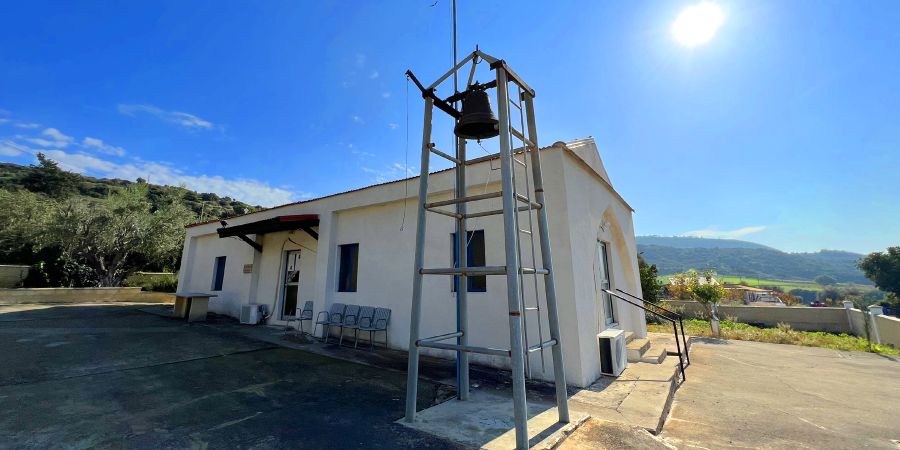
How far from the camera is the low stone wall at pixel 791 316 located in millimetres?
14922

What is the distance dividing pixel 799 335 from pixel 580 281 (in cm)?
1243

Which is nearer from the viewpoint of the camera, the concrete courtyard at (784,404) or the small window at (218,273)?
the concrete courtyard at (784,404)

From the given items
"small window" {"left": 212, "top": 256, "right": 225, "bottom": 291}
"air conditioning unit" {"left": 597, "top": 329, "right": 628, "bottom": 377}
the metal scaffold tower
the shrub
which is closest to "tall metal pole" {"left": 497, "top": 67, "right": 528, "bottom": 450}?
the metal scaffold tower

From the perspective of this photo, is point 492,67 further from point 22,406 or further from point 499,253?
point 22,406

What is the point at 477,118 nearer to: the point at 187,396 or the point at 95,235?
the point at 187,396

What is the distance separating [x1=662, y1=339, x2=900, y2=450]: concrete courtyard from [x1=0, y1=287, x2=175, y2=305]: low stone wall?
15.8 meters

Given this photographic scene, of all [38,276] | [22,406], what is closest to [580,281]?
[22,406]

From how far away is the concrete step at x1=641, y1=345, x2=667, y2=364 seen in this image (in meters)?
6.48

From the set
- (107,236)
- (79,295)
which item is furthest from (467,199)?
(107,236)

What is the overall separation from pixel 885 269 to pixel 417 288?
198 ft

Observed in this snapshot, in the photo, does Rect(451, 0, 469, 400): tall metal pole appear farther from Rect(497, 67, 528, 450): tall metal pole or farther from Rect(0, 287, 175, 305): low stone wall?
Rect(0, 287, 175, 305): low stone wall

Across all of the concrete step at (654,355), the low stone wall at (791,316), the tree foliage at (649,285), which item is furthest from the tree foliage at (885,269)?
the concrete step at (654,355)

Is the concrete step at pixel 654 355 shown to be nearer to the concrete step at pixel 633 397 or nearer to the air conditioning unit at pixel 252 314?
the concrete step at pixel 633 397

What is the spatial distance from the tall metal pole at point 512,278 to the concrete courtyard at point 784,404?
194 centimetres
